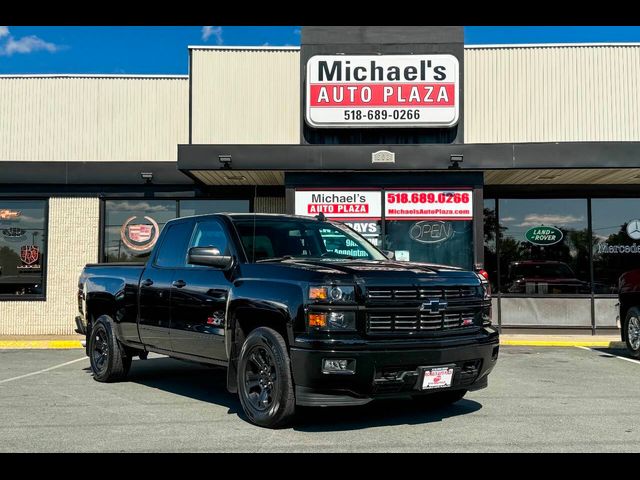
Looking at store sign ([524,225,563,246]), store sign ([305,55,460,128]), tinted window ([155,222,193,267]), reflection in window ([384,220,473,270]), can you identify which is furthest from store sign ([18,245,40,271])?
store sign ([524,225,563,246])

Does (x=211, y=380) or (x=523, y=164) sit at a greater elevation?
(x=523, y=164)

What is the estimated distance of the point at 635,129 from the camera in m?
14.1

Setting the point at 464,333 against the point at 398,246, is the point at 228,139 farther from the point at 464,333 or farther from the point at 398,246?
the point at 464,333

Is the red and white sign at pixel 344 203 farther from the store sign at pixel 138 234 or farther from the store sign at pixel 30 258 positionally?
the store sign at pixel 30 258

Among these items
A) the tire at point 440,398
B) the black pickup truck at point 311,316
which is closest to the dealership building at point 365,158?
the black pickup truck at point 311,316

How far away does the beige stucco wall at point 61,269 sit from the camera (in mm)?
15102

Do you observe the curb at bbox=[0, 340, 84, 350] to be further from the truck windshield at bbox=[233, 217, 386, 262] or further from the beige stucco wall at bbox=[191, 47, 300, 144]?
the truck windshield at bbox=[233, 217, 386, 262]

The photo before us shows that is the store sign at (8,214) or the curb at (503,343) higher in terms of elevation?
the store sign at (8,214)

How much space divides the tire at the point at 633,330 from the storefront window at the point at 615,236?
4741mm

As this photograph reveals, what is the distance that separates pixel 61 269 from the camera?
15258 millimetres

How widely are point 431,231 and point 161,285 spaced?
7.82 meters

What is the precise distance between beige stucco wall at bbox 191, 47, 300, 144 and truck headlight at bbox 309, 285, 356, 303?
912cm
